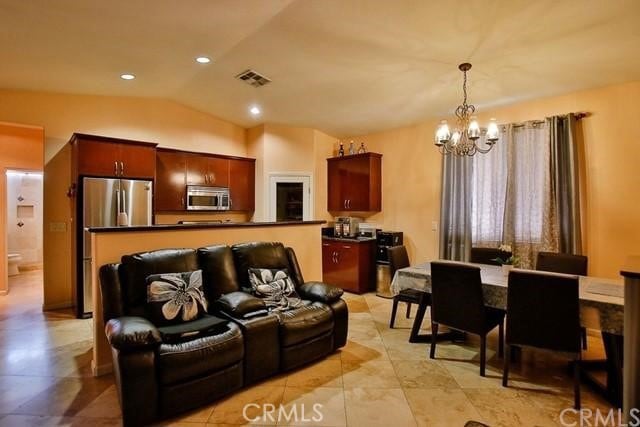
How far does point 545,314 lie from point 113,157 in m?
4.98

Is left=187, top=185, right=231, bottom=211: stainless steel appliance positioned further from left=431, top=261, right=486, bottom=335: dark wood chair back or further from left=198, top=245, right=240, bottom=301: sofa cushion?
left=431, top=261, right=486, bottom=335: dark wood chair back

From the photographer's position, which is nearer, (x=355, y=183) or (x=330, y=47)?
(x=330, y=47)

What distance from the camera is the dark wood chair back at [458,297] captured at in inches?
107

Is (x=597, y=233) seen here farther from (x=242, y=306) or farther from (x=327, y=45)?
(x=242, y=306)

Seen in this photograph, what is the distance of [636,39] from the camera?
8.85 feet

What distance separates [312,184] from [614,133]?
4062mm

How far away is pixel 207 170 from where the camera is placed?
5422 mm

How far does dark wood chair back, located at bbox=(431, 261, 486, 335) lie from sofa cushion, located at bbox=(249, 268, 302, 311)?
128cm

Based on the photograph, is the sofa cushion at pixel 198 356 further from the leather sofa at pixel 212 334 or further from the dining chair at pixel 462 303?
the dining chair at pixel 462 303

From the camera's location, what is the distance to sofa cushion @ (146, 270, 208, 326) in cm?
246

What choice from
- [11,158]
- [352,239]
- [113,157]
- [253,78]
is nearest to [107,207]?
[113,157]

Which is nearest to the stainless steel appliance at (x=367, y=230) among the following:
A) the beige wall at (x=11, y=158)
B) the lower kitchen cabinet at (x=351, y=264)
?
the lower kitchen cabinet at (x=351, y=264)

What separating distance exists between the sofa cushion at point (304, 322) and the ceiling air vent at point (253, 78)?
272cm

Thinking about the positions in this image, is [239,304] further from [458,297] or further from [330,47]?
[330,47]
